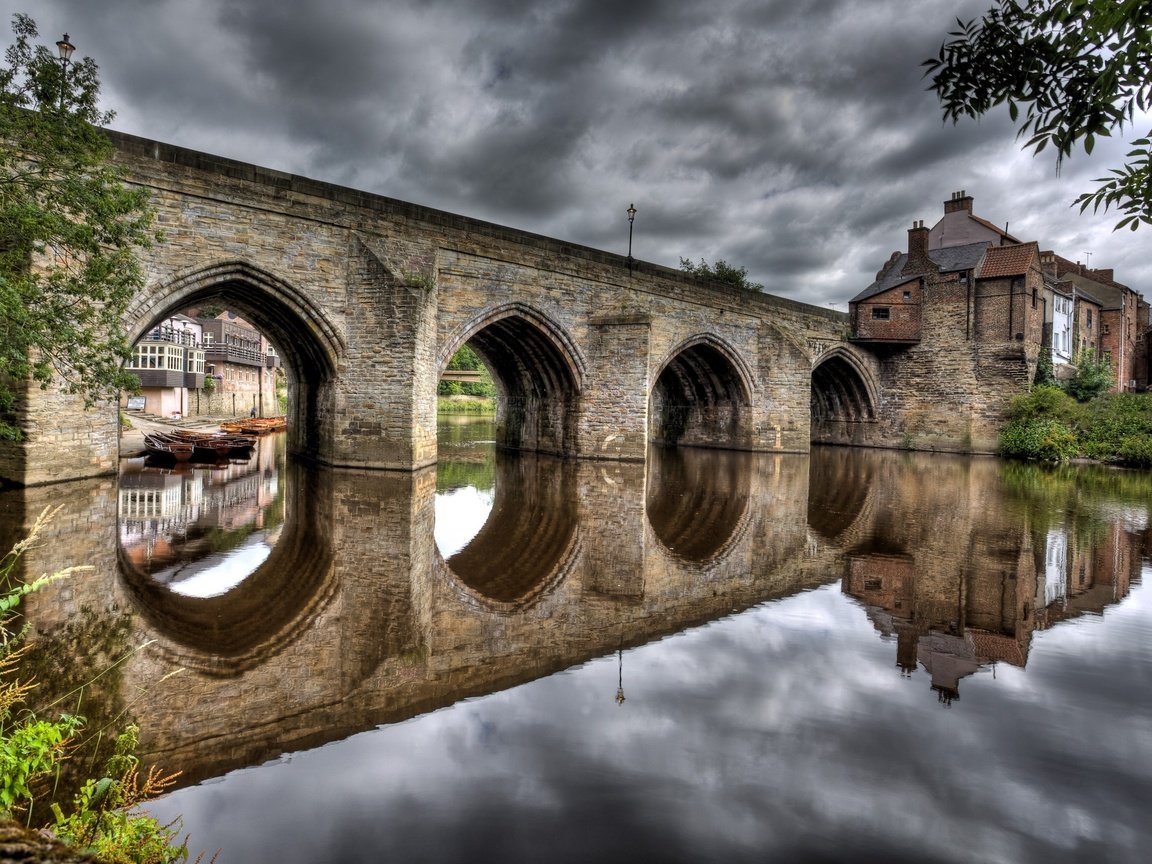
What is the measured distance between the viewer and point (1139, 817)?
9.96ft

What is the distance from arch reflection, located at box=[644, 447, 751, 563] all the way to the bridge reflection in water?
0.10 m

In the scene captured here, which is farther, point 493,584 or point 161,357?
point 161,357

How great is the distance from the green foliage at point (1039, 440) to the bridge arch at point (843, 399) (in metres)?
6.08

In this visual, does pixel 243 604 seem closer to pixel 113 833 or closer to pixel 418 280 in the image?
pixel 113 833

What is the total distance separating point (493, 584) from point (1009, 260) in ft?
104

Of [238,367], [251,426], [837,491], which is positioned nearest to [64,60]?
[837,491]

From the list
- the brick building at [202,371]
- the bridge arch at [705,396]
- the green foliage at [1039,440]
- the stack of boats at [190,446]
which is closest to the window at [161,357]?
the brick building at [202,371]

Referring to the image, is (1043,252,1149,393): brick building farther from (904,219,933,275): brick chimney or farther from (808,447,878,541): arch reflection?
(808,447,878,541): arch reflection

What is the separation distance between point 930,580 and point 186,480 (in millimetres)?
14503

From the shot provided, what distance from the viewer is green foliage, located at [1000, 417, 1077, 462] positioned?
84.4 feet

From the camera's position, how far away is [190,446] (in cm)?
1766

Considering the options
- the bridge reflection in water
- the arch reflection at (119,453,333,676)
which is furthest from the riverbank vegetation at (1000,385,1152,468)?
the arch reflection at (119,453,333,676)

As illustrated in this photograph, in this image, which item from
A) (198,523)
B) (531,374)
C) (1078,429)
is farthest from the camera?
(1078,429)

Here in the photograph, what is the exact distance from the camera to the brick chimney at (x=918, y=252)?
102 feet
